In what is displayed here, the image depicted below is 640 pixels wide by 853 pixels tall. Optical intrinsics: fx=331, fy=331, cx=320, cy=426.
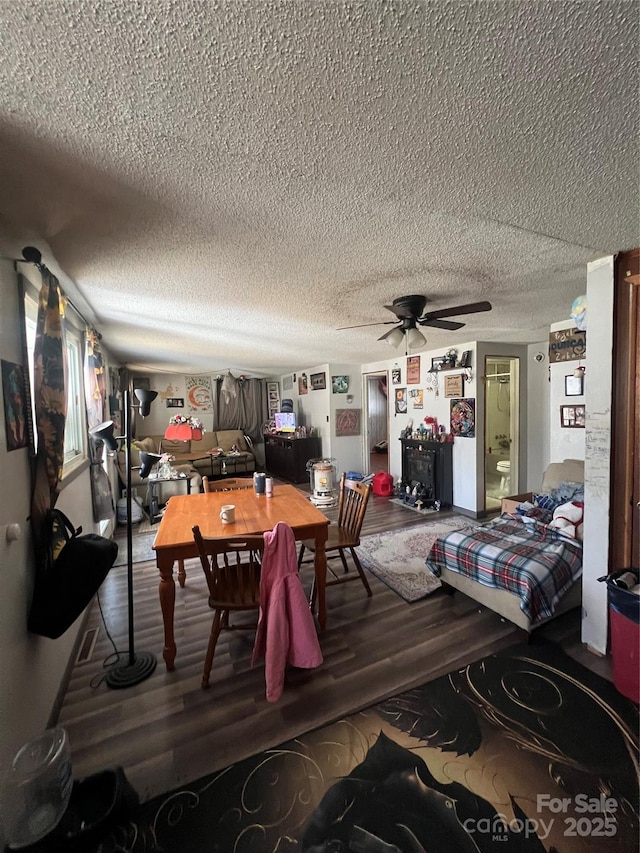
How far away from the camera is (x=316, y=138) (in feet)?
3.07

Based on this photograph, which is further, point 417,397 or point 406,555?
point 417,397

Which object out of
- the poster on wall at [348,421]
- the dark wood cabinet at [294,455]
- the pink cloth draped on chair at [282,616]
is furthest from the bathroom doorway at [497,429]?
the pink cloth draped on chair at [282,616]

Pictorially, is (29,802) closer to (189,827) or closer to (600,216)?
(189,827)

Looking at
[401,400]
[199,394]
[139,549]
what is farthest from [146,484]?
[401,400]

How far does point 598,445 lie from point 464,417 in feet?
7.72

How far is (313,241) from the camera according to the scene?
155 centimetres

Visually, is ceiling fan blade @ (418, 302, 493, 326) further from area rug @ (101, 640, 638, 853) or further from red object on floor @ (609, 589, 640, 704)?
area rug @ (101, 640, 638, 853)

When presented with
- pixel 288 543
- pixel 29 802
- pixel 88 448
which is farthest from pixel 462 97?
pixel 88 448

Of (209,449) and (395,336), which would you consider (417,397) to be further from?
(209,449)

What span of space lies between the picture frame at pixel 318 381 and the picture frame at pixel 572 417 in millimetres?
3722

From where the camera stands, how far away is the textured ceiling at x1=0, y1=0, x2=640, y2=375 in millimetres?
656

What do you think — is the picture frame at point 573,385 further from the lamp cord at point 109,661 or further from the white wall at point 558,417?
the lamp cord at point 109,661

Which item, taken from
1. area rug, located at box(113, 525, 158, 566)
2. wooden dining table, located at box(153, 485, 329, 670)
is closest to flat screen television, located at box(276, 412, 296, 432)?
area rug, located at box(113, 525, 158, 566)

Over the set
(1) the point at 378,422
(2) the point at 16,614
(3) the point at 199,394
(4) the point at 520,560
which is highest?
(3) the point at 199,394
